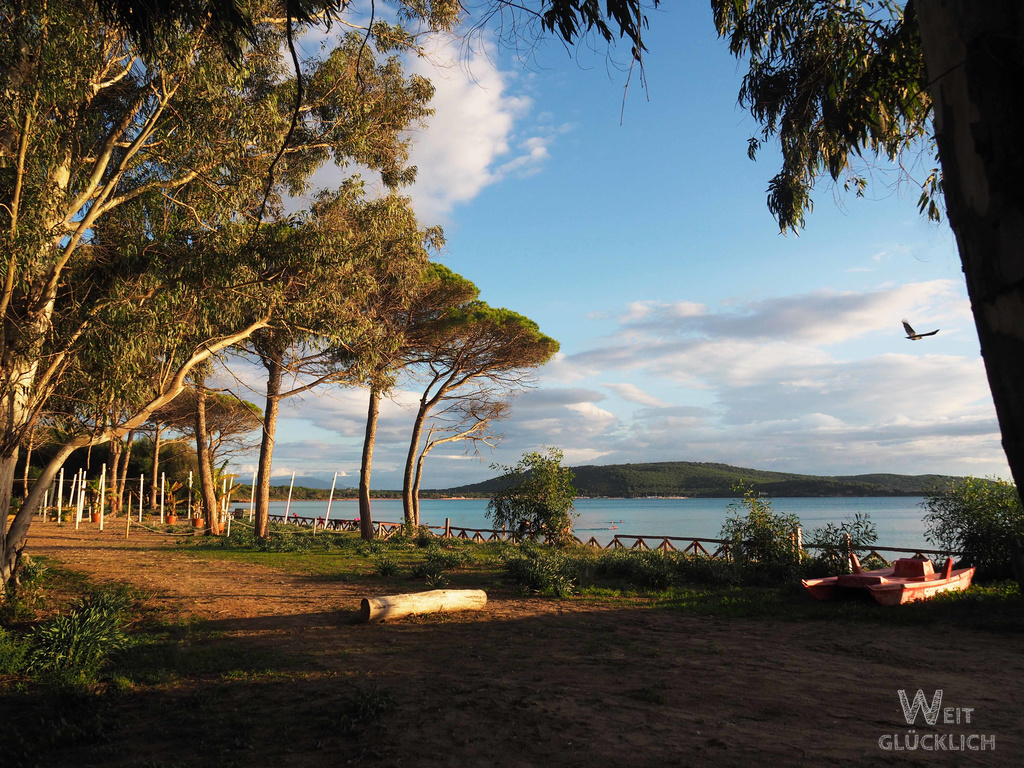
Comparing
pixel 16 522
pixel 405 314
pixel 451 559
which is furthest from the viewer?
pixel 405 314

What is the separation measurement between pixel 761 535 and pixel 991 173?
10.9 m

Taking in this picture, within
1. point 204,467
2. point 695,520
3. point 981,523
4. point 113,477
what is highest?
point 204,467

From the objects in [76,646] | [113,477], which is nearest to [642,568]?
[76,646]

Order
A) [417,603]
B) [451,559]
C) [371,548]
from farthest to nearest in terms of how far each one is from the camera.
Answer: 1. [371,548]
2. [451,559]
3. [417,603]

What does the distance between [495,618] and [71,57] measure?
8.47m

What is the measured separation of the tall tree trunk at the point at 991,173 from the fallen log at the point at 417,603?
6.94m

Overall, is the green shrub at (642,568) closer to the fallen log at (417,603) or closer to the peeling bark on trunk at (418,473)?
the fallen log at (417,603)

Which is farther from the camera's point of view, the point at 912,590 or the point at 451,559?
the point at 451,559

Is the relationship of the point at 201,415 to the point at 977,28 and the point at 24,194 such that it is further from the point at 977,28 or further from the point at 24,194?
the point at 977,28

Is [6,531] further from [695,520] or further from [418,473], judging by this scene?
[695,520]

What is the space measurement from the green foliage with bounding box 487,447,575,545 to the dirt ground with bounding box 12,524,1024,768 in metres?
8.84

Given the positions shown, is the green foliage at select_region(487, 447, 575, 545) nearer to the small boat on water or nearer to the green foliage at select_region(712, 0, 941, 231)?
the small boat on water

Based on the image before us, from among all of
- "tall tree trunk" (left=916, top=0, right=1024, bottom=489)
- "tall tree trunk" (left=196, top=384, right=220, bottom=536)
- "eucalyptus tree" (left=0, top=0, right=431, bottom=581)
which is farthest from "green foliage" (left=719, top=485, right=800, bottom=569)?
"tall tree trunk" (left=196, top=384, right=220, bottom=536)

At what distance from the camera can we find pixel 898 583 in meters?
8.52
